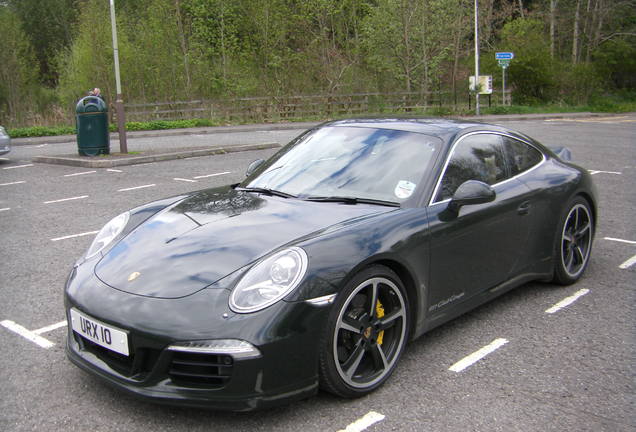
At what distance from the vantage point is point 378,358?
3.51 metres

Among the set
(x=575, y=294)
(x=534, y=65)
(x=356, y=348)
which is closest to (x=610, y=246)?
(x=575, y=294)

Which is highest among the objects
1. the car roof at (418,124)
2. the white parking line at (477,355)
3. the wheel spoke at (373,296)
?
the car roof at (418,124)

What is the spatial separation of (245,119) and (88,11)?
398 inches

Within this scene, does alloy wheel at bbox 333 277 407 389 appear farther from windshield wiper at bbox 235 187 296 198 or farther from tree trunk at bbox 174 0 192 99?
tree trunk at bbox 174 0 192 99

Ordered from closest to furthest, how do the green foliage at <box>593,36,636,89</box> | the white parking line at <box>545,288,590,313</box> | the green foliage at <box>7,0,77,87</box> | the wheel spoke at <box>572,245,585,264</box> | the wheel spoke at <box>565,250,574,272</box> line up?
the white parking line at <box>545,288,590,313</box>
the wheel spoke at <box>565,250,574,272</box>
the wheel spoke at <box>572,245,585,264</box>
the green foliage at <box>593,36,636,89</box>
the green foliage at <box>7,0,77,87</box>

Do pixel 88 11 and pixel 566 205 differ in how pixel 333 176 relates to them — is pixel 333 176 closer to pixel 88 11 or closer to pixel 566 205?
pixel 566 205

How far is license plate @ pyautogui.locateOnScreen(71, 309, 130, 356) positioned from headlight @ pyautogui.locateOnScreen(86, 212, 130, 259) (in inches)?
23.1

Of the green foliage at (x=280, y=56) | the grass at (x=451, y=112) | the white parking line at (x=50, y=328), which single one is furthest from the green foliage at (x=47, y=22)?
the white parking line at (x=50, y=328)

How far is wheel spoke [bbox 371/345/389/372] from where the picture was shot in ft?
11.5

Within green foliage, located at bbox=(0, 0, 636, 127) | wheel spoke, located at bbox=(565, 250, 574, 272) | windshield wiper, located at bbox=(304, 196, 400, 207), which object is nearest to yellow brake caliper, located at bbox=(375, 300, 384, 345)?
windshield wiper, located at bbox=(304, 196, 400, 207)

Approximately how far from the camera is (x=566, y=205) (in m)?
5.12

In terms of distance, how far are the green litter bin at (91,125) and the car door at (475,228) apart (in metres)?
12.3

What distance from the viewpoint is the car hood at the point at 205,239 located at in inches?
130

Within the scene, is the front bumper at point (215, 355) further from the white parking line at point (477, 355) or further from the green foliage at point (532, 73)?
the green foliage at point (532, 73)
